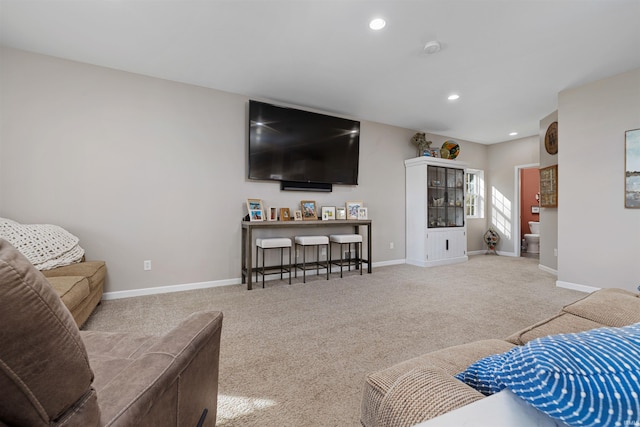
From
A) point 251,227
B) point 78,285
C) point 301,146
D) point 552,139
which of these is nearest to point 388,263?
point 301,146

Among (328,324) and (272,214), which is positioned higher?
(272,214)

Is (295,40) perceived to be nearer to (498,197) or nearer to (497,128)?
(497,128)

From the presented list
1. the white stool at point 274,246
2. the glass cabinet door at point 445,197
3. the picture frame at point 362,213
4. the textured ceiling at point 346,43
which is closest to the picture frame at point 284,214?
the white stool at point 274,246

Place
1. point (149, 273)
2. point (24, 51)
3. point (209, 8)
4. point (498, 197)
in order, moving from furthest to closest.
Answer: point (498, 197) < point (149, 273) < point (24, 51) < point (209, 8)

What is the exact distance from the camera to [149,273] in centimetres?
330

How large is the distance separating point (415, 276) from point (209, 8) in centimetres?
401

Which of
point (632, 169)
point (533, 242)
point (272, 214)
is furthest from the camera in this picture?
point (533, 242)

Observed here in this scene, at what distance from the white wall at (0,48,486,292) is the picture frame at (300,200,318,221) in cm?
26

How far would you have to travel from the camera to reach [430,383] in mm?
615

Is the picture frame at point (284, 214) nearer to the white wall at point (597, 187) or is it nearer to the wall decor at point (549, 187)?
the white wall at point (597, 187)

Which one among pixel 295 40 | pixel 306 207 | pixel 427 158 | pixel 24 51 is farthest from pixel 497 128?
pixel 24 51

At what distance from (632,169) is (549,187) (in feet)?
4.43

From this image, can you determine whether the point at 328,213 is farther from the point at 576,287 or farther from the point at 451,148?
the point at 576,287

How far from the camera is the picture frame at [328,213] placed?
173 inches
